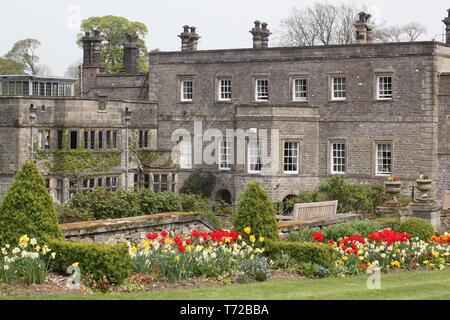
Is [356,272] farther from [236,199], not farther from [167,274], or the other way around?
[236,199]

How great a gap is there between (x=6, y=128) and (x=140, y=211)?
1561cm

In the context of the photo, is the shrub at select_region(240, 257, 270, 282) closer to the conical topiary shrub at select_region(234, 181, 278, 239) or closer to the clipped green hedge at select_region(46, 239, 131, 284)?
the conical topiary shrub at select_region(234, 181, 278, 239)

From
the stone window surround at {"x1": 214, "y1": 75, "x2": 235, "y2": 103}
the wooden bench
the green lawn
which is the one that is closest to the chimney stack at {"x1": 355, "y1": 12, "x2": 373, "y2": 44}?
the stone window surround at {"x1": 214, "y1": 75, "x2": 235, "y2": 103}

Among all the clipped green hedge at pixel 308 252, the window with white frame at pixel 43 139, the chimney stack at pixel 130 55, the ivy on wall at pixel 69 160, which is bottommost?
the clipped green hedge at pixel 308 252

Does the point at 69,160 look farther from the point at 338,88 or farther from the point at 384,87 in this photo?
the point at 384,87

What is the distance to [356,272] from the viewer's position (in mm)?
18734

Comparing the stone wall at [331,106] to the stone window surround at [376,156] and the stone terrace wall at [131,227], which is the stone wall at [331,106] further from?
the stone terrace wall at [131,227]

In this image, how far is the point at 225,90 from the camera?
155 ft

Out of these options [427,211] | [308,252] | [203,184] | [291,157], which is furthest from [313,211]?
[203,184]

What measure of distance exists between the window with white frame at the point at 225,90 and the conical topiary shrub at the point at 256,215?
1065 inches

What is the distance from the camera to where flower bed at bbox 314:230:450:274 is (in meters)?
18.9

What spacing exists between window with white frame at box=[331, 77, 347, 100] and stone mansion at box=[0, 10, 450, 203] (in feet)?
0.17

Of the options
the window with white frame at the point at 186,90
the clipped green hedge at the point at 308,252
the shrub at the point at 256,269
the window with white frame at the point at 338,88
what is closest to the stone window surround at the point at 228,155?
the window with white frame at the point at 186,90

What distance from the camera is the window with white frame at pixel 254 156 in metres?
43.5
